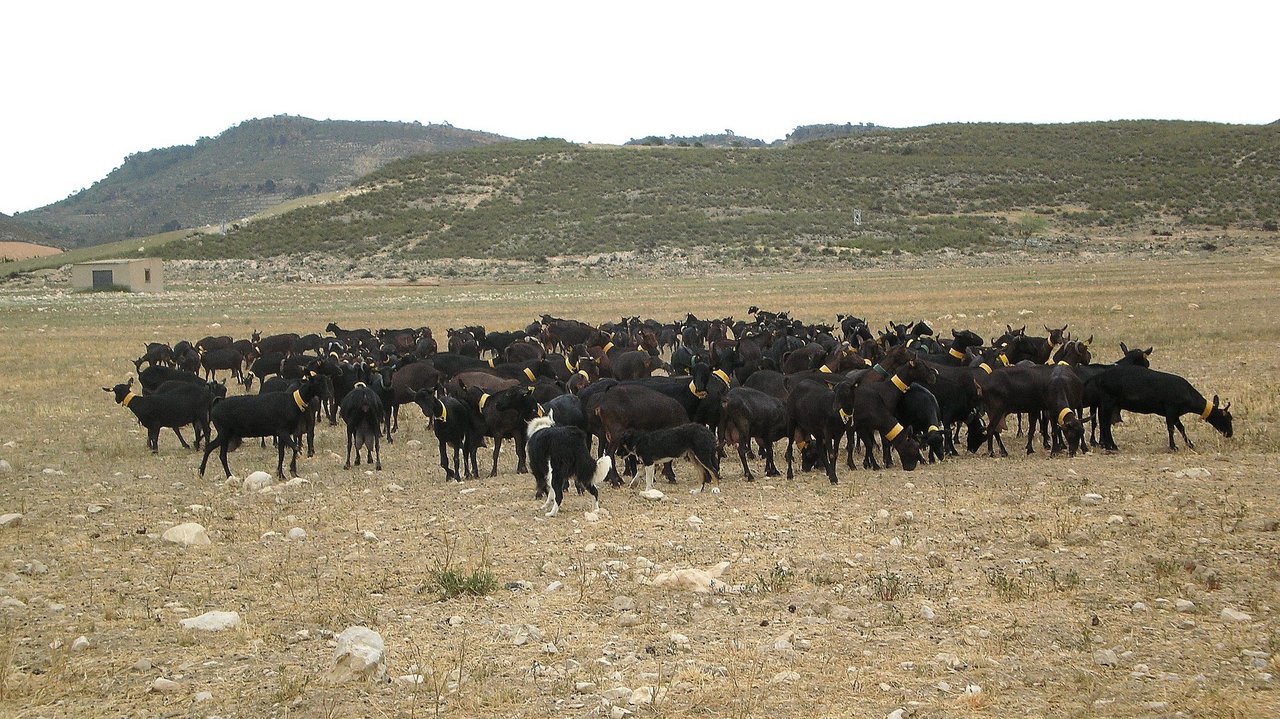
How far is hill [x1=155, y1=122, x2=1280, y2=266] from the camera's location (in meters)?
75.2

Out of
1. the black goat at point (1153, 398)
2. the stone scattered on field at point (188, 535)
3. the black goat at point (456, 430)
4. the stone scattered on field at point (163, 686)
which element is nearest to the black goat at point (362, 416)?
the black goat at point (456, 430)

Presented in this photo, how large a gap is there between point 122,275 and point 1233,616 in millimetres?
64538

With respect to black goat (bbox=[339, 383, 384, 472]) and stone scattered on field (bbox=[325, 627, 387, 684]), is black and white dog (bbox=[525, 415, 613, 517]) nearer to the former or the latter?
black goat (bbox=[339, 383, 384, 472])

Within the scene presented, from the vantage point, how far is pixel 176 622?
24.5ft

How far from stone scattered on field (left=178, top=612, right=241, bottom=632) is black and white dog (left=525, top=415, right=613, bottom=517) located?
11.8ft

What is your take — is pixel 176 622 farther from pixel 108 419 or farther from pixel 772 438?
pixel 108 419

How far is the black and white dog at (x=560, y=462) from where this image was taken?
10.6 metres

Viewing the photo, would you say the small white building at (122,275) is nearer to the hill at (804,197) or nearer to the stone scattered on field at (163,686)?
the hill at (804,197)

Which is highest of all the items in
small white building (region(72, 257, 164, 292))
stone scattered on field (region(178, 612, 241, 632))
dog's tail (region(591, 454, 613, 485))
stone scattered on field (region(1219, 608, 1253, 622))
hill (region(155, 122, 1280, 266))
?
hill (region(155, 122, 1280, 266))

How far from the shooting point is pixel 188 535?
380 inches

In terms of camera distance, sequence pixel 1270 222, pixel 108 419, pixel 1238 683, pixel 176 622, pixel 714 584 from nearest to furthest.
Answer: pixel 1238 683 < pixel 176 622 < pixel 714 584 < pixel 108 419 < pixel 1270 222

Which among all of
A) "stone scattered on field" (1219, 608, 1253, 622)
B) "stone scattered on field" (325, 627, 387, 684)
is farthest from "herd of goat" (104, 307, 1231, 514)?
"stone scattered on field" (1219, 608, 1253, 622)

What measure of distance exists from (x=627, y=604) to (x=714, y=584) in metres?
0.68

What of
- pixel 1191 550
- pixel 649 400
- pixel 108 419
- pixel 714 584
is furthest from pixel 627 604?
pixel 108 419
